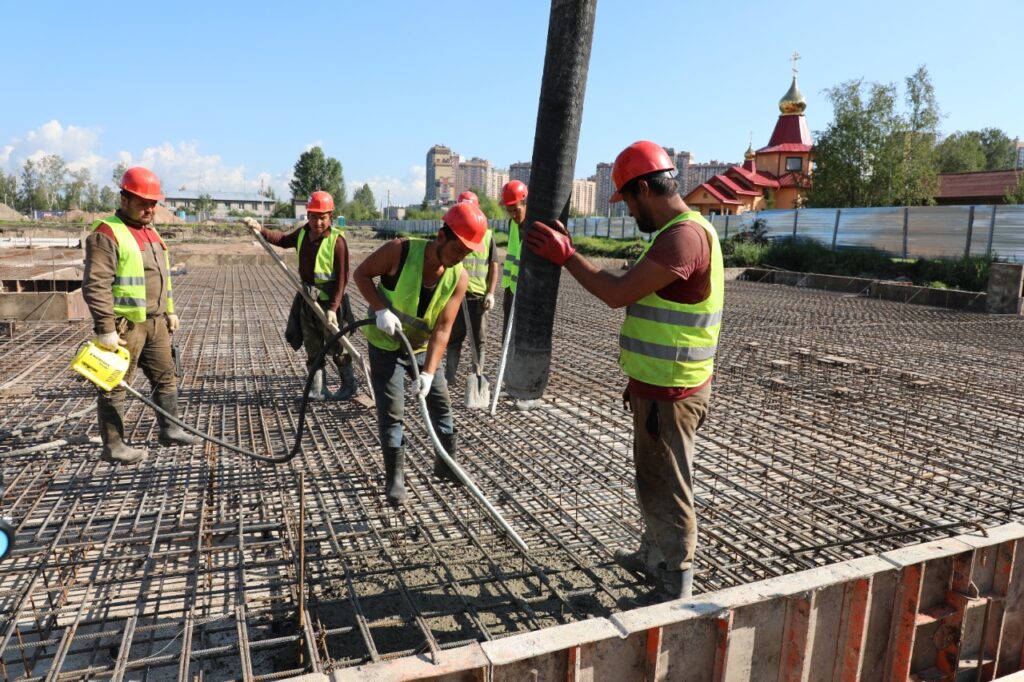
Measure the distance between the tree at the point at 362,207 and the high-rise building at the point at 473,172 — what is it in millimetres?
26369

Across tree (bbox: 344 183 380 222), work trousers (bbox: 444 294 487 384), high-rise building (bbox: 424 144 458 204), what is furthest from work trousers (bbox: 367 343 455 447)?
high-rise building (bbox: 424 144 458 204)

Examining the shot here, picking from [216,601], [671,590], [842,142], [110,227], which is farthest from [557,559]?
[842,142]

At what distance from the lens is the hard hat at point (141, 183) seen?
3639 mm

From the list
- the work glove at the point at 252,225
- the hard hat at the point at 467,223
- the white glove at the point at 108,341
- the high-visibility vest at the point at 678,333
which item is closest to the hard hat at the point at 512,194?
the work glove at the point at 252,225

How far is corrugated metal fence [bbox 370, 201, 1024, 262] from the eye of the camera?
15.3 m

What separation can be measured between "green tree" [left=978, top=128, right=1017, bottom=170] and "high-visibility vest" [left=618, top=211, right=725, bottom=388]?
70.6m

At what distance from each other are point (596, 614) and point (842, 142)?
102 ft

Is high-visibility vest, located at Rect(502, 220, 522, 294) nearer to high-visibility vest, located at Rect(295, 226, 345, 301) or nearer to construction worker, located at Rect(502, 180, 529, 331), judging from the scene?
construction worker, located at Rect(502, 180, 529, 331)

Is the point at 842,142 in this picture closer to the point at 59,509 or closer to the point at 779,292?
the point at 779,292

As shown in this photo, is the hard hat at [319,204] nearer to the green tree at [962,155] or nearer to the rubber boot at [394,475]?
the rubber boot at [394,475]

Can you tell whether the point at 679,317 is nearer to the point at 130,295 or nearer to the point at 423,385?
the point at 423,385

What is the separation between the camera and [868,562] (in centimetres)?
236

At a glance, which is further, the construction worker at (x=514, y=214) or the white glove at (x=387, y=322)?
the construction worker at (x=514, y=214)

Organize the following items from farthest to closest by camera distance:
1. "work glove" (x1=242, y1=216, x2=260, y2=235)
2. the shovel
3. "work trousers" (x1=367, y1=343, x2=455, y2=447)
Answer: the shovel < "work glove" (x1=242, y1=216, x2=260, y2=235) < "work trousers" (x1=367, y1=343, x2=455, y2=447)
